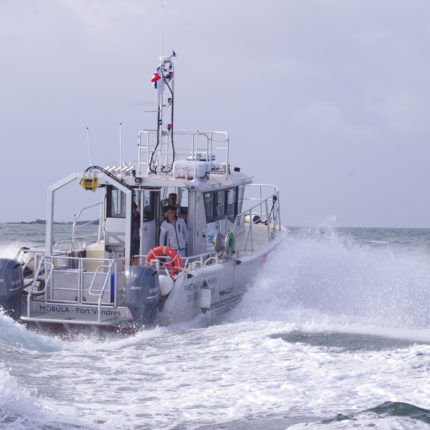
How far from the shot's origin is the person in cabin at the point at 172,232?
13.0m

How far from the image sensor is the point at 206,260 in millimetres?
12859

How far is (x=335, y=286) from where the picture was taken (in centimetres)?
1470

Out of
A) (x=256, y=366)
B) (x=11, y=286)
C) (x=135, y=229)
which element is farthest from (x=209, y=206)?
(x=256, y=366)

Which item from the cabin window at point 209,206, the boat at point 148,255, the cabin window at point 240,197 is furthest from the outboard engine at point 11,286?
the cabin window at point 240,197

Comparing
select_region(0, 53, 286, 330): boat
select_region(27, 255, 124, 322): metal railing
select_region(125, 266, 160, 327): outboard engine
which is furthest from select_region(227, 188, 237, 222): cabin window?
select_region(125, 266, 160, 327): outboard engine

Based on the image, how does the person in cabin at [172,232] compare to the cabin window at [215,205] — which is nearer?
the person in cabin at [172,232]

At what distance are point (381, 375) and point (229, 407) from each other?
196 cm

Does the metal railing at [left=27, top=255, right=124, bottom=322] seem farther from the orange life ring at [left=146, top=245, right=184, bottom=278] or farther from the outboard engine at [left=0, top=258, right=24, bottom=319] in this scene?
the orange life ring at [left=146, top=245, right=184, bottom=278]

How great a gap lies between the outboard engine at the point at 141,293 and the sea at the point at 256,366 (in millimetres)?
230

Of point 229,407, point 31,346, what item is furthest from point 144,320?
point 229,407

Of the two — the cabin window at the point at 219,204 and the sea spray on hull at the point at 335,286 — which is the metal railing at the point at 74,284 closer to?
the sea spray on hull at the point at 335,286

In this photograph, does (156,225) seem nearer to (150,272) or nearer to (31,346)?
(150,272)

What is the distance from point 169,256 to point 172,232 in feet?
2.64

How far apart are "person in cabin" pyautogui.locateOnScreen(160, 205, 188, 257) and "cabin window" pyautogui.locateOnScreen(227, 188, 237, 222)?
179 centimetres
